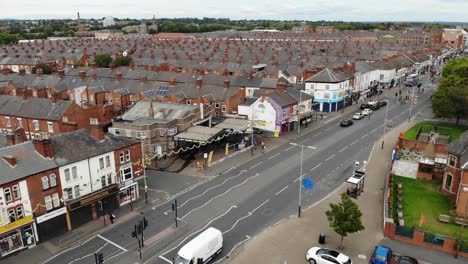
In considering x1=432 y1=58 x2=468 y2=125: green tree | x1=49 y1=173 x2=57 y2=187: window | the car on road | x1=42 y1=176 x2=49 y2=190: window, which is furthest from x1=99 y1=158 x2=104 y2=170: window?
x1=432 y1=58 x2=468 y2=125: green tree

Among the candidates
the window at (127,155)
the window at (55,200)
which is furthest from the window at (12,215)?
the window at (127,155)

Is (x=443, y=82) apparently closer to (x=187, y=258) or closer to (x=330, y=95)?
(x=330, y=95)

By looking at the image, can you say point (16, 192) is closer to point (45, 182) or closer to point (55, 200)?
point (45, 182)

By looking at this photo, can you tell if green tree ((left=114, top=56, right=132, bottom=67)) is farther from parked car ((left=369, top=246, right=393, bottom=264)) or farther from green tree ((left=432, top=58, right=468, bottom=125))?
parked car ((left=369, top=246, right=393, bottom=264))

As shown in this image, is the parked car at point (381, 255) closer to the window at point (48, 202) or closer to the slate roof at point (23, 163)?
the window at point (48, 202)

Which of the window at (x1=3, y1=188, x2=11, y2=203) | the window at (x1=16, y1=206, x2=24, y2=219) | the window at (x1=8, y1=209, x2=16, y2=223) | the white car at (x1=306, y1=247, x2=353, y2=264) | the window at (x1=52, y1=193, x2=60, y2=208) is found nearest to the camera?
the white car at (x1=306, y1=247, x2=353, y2=264)

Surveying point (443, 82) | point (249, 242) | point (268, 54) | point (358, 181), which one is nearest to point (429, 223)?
point (358, 181)
